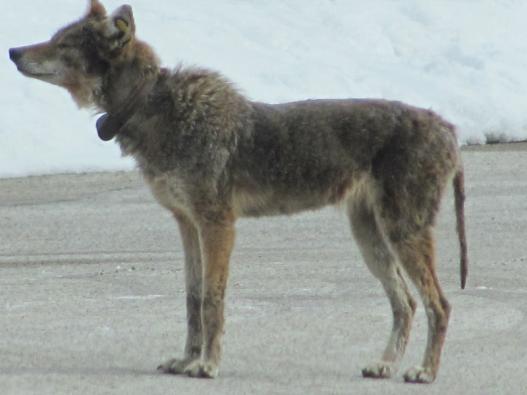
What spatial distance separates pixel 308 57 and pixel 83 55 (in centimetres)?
1235

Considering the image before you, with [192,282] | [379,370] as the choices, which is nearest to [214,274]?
[192,282]

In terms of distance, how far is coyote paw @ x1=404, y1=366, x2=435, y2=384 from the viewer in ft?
25.3

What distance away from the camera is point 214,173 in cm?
801

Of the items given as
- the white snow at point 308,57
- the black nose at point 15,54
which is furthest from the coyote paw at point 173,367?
the white snow at point 308,57

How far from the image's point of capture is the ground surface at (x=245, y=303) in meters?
7.72

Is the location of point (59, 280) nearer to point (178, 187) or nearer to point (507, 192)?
point (178, 187)

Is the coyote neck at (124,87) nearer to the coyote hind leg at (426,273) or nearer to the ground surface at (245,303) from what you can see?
the ground surface at (245,303)

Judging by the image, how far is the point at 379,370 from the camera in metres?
7.87

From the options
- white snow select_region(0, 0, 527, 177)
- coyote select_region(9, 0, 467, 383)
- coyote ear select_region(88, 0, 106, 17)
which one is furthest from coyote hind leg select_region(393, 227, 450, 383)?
white snow select_region(0, 0, 527, 177)

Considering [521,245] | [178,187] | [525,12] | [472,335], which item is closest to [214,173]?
[178,187]

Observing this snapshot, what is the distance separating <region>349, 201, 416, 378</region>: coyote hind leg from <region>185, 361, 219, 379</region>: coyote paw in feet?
3.12

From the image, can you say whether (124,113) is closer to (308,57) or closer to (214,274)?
(214,274)

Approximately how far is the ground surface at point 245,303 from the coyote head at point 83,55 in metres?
1.44

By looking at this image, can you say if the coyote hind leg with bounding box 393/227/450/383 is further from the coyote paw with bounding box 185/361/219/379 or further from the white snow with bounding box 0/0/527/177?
the white snow with bounding box 0/0/527/177
